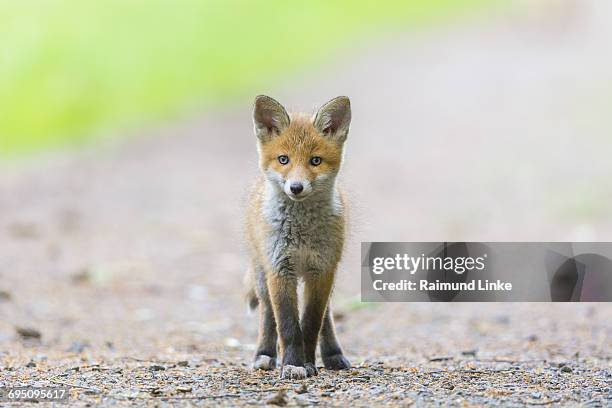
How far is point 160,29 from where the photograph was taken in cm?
2586

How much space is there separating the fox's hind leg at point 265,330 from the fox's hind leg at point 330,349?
326mm

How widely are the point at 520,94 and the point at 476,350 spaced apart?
48.2 ft

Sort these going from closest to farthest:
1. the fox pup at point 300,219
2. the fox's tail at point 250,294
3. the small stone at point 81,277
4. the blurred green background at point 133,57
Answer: the fox pup at point 300,219 < the fox's tail at point 250,294 < the small stone at point 81,277 < the blurred green background at point 133,57

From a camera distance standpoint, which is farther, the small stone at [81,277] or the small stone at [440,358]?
the small stone at [81,277]

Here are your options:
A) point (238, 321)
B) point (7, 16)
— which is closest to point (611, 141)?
point (238, 321)

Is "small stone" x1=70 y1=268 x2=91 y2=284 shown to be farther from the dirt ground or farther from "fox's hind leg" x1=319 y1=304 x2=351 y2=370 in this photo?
"fox's hind leg" x1=319 y1=304 x2=351 y2=370

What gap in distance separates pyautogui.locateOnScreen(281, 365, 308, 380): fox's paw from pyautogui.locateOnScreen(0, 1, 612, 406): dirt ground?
57mm

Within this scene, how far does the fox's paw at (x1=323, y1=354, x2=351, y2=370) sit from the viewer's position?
6.21 metres

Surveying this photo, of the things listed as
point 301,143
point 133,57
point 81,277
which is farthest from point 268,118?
point 133,57

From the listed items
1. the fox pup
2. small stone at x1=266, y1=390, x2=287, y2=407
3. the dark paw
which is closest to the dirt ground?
small stone at x1=266, y1=390, x2=287, y2=407

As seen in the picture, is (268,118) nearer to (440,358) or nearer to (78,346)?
(440,358)

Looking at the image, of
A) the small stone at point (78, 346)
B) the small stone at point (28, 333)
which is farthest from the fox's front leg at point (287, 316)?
the small stone at point (28, 333)

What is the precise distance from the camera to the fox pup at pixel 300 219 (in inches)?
227

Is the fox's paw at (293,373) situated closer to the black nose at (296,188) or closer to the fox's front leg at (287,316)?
the fox's front leg at (287,316)
